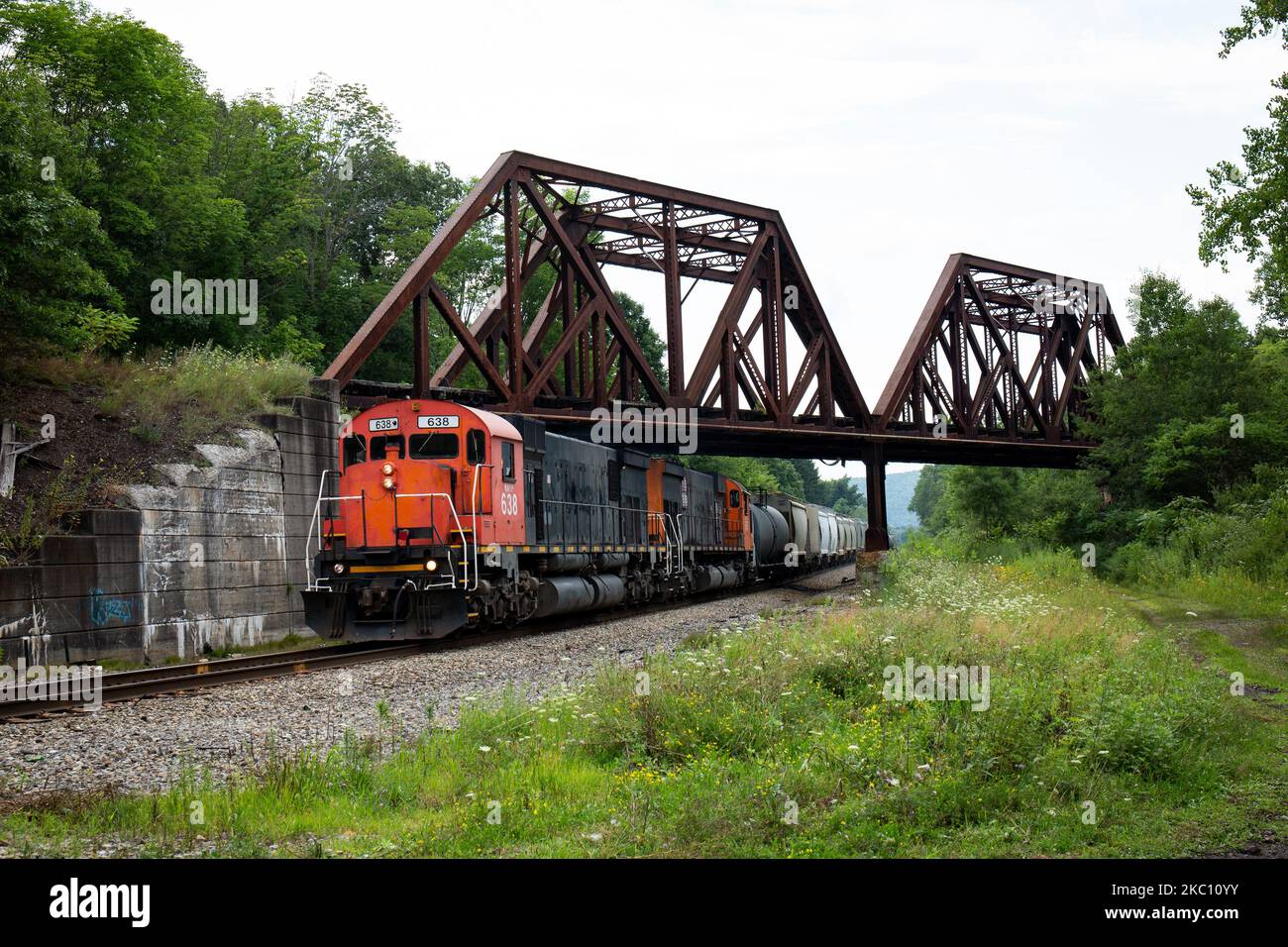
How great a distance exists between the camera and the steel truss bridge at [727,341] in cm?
2980

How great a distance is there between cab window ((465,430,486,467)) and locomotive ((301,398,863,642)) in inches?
0.7

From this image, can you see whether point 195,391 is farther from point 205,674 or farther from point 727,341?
point 727,341

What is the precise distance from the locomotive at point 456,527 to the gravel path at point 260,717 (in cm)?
140

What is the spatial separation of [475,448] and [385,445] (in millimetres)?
1656

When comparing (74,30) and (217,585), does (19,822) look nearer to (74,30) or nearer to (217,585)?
(217,585)

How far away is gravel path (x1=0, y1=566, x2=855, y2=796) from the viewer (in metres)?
8.80

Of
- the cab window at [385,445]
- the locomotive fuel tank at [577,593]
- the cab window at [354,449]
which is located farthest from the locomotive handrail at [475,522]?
the locomotive fuel tank at [577,593]

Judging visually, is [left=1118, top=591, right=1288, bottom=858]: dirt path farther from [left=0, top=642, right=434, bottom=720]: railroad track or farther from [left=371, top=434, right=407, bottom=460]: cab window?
[left=371, top=434, right=407, bottom=460]: cab window

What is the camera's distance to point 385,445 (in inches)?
747

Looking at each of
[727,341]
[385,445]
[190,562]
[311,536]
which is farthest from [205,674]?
[727,341]

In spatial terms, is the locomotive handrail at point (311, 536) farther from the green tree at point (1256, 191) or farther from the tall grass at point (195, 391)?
the green tree at point (1256, 191)

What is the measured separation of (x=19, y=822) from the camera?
7031mm

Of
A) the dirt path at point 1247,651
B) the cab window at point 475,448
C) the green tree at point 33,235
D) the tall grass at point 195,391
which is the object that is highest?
the green tree at point 33,235
